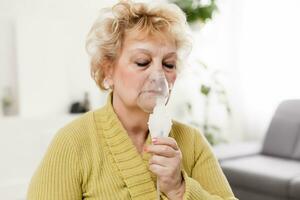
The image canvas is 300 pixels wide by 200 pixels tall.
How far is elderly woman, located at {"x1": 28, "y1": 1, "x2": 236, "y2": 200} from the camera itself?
117 centimetres

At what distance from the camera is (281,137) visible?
12.7 ft

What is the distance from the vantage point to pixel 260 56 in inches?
183

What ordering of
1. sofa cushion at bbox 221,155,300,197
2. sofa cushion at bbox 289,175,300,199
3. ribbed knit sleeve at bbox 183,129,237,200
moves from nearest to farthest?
ribbed knit sleeve at bbox 183,129,237,200, sofa cushion at bbox 289,175,300,199, sofa cushion at bbox 221,155,300,197

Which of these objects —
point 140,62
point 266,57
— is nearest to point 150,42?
point 140,62

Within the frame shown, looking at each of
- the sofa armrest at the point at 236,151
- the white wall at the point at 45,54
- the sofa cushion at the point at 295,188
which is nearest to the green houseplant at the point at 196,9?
the white wall at the point at 45,54

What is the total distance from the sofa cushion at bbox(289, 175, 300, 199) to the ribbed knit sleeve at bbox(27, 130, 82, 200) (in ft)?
7.06

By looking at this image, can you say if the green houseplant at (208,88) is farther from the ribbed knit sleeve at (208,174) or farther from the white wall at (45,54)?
the ribbed knit sleeve at (208,174)

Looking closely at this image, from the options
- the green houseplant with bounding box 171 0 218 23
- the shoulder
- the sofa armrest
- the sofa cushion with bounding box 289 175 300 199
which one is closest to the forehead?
the shoulder

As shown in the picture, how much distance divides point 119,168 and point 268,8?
12.2ft

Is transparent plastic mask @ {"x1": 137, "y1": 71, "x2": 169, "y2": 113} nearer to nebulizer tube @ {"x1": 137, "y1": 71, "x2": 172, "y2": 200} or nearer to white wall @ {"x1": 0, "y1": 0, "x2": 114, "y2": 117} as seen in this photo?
nebulizer tube @ {"x1": 137, "y1": 71, "x2": 172, "y2": 200}

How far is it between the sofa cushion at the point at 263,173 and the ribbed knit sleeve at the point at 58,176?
7.23 feet

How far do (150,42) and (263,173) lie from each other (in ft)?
7.45

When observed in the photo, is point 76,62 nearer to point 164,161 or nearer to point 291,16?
point 291,16

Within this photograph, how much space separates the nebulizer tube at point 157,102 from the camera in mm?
1021
